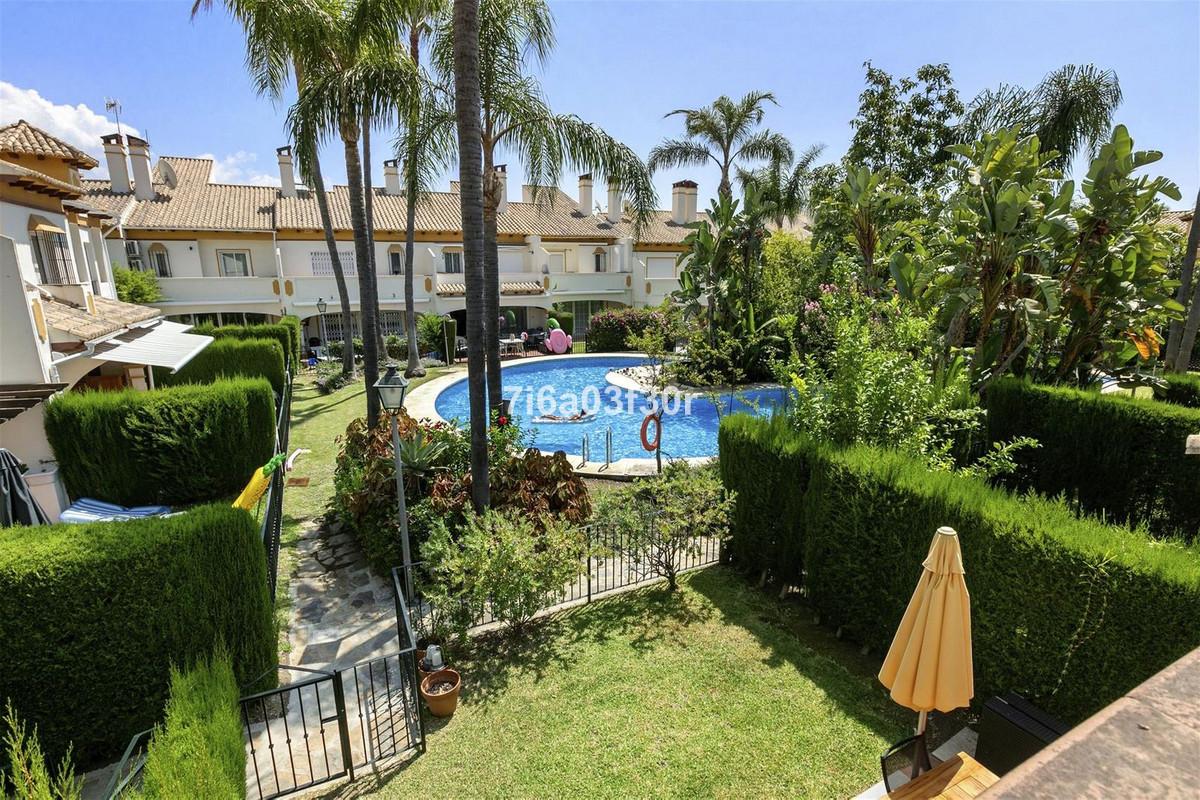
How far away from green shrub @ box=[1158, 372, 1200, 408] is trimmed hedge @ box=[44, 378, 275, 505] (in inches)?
768

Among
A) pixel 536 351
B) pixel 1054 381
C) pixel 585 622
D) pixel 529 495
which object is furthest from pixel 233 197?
pixel 1054 381

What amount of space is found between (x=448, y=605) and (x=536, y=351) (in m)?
27.9

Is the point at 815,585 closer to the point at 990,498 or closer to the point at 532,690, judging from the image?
the point at 990,498

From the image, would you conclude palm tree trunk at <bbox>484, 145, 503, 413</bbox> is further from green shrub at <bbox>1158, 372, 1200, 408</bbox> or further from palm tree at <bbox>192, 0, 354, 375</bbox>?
green shrub at <bbox>1158, 372, 1200, 408</bbox>

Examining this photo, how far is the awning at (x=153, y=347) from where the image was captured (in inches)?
499

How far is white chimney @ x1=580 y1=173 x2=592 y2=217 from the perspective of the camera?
45.9 meters

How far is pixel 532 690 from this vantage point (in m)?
6.82

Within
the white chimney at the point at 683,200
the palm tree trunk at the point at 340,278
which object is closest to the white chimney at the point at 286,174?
the palm tree trunk at the point at 340,278

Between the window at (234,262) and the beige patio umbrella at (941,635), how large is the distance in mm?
36570

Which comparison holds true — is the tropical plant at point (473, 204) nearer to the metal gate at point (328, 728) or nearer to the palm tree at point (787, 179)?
the metal gate at point (328, 728)

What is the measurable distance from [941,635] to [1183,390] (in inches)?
487

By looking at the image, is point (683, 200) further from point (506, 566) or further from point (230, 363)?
point (506, 566)

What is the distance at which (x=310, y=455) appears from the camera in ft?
51.6

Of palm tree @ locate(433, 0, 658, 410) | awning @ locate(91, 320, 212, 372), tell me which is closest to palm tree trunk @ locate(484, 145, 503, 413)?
palm tree @ locate(433, 0, 658, 410)
